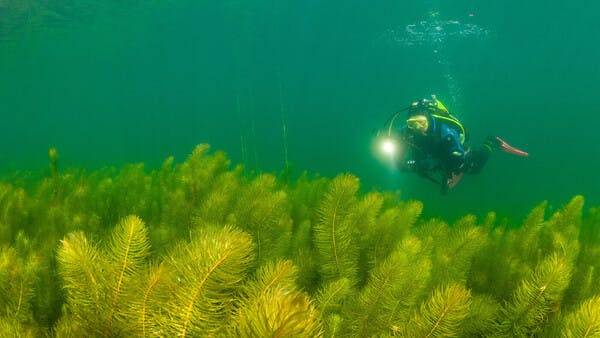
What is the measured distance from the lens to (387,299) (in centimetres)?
113

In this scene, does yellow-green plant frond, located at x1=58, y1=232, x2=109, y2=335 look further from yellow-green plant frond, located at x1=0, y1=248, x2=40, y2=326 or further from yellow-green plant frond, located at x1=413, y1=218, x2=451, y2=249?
yellow-green plant frond, located at x1=413, y1=218, x2=451, y2=249

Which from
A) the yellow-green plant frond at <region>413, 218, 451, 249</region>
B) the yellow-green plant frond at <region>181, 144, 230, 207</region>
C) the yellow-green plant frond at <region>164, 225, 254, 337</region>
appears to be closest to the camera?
the yellow-green plant frond at <region>164, 225, 254, 337</region>

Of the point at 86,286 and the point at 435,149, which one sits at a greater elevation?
the point at 86,286

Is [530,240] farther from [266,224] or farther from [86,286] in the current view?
[86,286]

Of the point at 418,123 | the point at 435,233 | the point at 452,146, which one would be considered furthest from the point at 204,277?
the point at 452,146

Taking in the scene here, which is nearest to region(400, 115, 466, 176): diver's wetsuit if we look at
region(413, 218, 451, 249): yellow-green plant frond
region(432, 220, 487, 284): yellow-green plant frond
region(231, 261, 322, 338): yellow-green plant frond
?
region(413, 218, 451, 249): yellow-green plant frond

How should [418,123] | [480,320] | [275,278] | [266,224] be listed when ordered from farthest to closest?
[418,123] < [266,224] < [480,320] < [275,278]

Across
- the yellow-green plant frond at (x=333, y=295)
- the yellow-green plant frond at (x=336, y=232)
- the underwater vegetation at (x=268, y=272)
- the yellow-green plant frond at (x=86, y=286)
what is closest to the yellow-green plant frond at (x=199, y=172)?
the underwater vegetation at (x=268, y=272)

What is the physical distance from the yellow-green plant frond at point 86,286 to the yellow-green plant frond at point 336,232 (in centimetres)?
82

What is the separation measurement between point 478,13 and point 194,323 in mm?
45517

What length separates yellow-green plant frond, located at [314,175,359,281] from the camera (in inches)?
57.7

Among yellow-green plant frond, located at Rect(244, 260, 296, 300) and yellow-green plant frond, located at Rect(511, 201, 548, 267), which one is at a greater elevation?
yellow-green plant frond, located at Rect(244, 260, 296, 300)

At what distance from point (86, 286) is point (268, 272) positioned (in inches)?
15.1

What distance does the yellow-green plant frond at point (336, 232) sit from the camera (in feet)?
4.81
